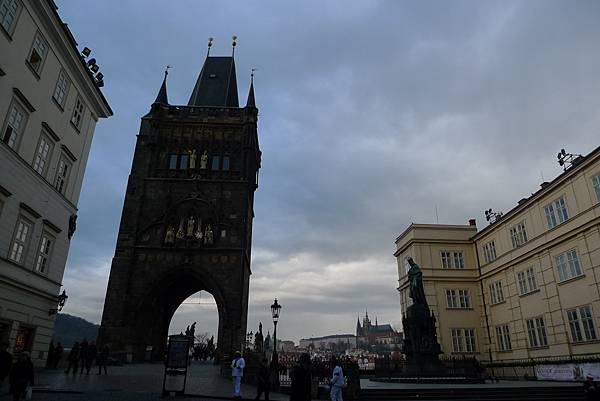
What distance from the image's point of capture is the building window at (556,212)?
2616cm

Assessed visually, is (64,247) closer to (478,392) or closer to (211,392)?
(211,392)

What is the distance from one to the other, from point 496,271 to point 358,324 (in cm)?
16685

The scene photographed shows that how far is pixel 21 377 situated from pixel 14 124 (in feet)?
34.4

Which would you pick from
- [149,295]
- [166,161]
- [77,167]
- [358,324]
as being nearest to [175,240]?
[149,295]

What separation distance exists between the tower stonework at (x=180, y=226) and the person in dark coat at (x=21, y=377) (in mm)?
23285

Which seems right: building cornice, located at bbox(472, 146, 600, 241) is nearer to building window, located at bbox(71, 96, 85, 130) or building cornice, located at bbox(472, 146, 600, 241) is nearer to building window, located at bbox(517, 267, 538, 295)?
building window, located at bbox(517, 267, 538, 295)

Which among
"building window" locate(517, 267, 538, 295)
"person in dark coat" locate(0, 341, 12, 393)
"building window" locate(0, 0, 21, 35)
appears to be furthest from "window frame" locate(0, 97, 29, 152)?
"building window" locate(517, 267, 538, 295)

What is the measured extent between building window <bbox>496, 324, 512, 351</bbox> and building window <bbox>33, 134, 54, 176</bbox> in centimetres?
3355

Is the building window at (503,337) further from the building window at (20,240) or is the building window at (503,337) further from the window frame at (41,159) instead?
the window frame at (41,159)

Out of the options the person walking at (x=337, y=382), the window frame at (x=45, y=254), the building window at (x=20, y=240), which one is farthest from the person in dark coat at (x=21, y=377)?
the window frame at (x=45, y=254)

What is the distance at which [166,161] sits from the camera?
4009 cm

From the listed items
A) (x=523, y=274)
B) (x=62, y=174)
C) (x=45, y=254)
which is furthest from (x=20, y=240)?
(x=523, y=274)

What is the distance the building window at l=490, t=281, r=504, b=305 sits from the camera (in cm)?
3388

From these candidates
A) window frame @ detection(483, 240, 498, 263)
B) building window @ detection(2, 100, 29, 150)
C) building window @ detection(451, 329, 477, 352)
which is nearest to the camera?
building window @ detection(2, 100, 29, 150)
